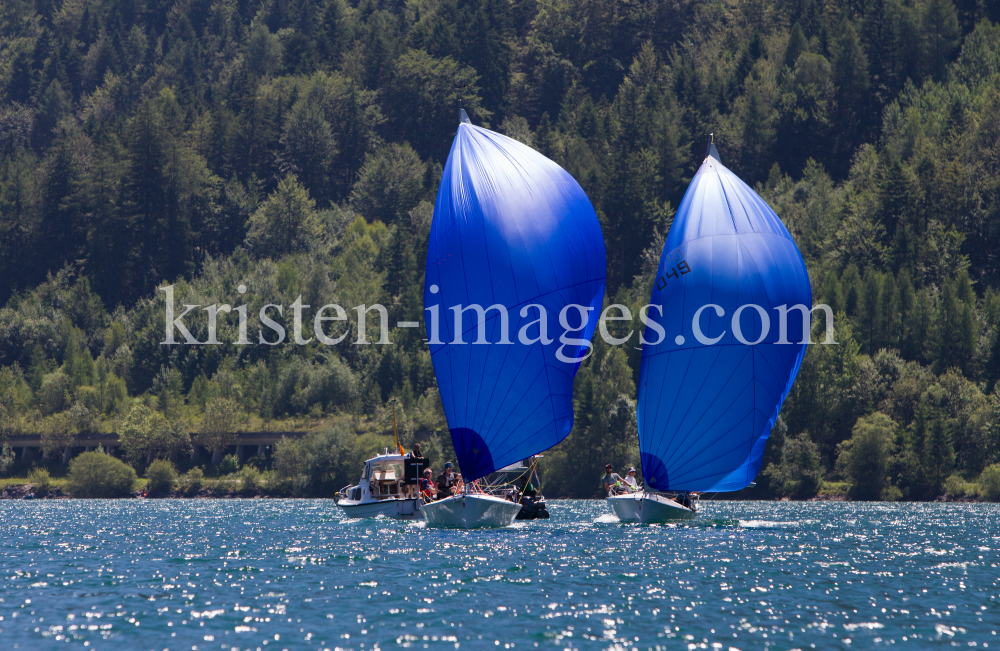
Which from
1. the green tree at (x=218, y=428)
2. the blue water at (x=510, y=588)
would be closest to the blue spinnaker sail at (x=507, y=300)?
the blue water at (x=510, y=588)

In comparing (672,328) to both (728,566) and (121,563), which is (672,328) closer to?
(728,566)

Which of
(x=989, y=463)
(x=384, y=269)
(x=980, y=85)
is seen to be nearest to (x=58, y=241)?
(x=384, y=269)

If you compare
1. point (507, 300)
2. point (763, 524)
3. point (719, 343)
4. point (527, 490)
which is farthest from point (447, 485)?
point (763, 524)

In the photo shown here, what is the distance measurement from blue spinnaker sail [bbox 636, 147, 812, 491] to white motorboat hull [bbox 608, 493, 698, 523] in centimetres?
66

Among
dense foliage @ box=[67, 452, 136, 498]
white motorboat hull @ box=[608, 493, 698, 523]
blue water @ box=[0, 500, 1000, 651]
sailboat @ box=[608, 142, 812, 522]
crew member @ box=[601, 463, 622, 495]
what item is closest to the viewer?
blue water @ box=[0, 500, 1000, 651]

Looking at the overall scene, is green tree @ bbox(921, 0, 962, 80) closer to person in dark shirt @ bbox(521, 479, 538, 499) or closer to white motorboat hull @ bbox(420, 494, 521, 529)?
person in dark shirt @ bbox(521, 479, 538, 499)

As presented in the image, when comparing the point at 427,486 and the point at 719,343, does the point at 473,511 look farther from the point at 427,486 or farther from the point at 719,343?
the point at 719,343

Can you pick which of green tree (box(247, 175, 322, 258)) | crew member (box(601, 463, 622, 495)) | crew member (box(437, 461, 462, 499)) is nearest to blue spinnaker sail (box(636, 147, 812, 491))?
crew member (box(601, 463, 622, 495))

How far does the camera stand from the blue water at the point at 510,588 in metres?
24.5

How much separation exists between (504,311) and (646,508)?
10177 millimetres

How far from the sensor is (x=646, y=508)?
163 feet

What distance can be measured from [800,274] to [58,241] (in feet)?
486

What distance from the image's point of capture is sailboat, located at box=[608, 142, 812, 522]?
47.5m

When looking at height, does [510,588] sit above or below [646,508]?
below
